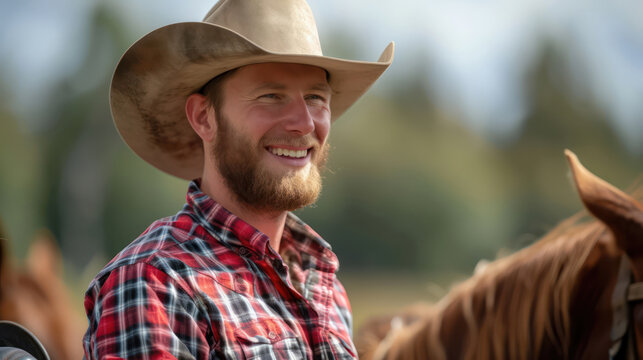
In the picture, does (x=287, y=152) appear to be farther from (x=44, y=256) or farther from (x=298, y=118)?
(x=44, y=256)

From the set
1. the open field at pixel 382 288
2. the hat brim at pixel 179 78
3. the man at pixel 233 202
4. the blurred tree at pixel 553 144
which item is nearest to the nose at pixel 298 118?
the man at pixel 233 202

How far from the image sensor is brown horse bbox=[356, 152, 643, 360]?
2152 millimetres

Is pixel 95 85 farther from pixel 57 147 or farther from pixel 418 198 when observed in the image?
pixel 418 198

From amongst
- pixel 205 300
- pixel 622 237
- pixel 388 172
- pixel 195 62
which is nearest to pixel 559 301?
pixel 622 237

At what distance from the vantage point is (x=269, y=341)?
4.84ft

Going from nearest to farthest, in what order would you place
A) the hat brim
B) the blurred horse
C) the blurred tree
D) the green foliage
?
1. the hat brim
2. the blurred horse
3. the green foliage
4. the blurred tree

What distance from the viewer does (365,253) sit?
2842 centimetres

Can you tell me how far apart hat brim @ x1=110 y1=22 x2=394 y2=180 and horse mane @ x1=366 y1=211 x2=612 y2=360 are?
36.5 inches

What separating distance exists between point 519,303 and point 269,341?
1252 millimetres

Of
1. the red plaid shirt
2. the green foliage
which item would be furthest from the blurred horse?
the green foliage

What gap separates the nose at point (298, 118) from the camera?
5.76 ft

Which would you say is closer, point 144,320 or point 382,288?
point 144,320

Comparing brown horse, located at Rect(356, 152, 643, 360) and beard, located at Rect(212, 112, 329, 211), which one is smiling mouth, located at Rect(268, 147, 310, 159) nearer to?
beard, located at Rect(212, 112, 329, 211)

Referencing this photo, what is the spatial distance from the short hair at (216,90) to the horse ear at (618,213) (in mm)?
1231
